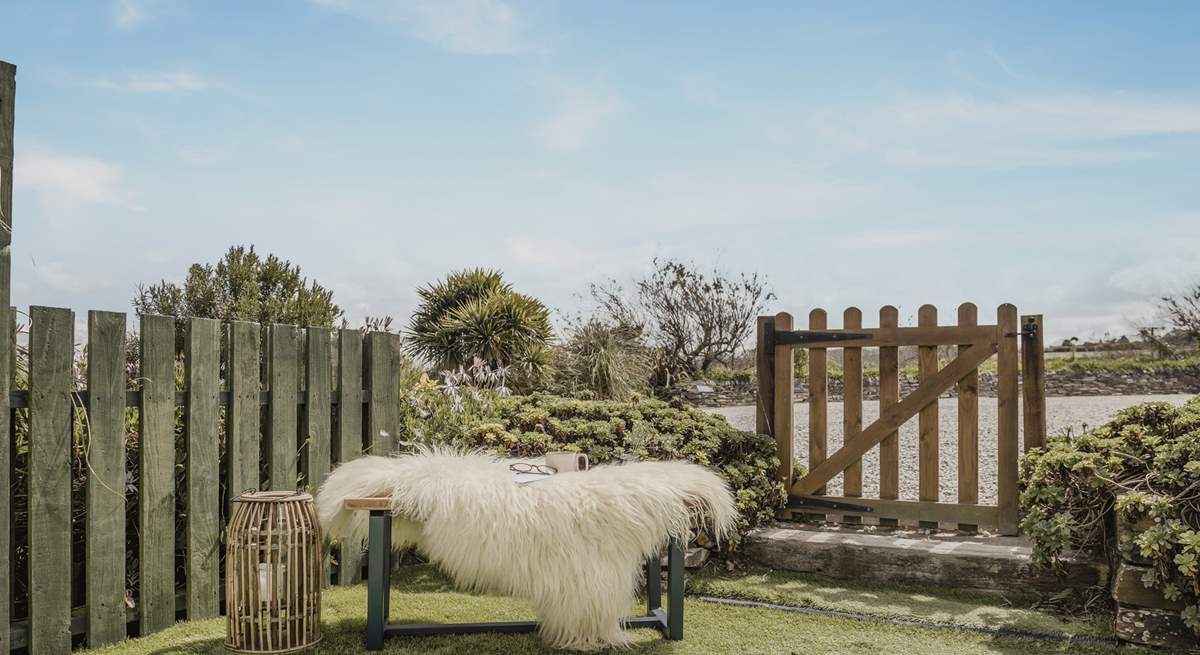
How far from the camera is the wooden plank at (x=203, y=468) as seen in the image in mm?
3680

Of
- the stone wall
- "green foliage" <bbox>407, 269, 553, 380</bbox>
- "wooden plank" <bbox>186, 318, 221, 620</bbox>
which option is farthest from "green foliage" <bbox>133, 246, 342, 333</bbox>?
"wooden plank" <bbox>186, 318, 221, 620</bbox>

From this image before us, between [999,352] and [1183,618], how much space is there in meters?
1.99

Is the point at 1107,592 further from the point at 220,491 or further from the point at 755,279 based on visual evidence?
the point at 755,279

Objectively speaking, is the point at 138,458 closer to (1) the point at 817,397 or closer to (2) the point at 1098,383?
(1) the point at 817,397

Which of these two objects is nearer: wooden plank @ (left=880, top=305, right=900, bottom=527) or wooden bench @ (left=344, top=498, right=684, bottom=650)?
wooden bench @ (left=344, top=498, right=684, bottom=650)

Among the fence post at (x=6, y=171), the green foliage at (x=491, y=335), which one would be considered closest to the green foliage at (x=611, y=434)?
the fence post at (x=6, y=171)

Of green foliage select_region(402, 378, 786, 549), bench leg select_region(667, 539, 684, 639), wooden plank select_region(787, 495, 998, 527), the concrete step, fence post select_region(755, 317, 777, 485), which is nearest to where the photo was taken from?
bench leg select_region(667, 539, 684, 639)

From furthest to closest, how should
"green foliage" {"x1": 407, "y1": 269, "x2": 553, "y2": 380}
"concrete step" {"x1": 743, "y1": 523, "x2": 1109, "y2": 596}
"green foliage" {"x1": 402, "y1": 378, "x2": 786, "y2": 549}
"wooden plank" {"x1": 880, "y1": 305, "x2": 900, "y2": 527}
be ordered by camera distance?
1. "green foliage" {"x1": 407, "y1": 269, "x2": 553, "y2": 380}
2. "wooden plank" {"x1": 880, "y1": 305, "x2": 900, "y2": 527}
3. "green foliage" {"x1": 402, "y1": 378, "x2": 786, "y2": 549}
4. "concrete step" {"x1": 743, "y1": 523, "x2": 1109, "y2": 596}

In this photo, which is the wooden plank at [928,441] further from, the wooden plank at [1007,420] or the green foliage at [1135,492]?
the green foliage at [1135,492]

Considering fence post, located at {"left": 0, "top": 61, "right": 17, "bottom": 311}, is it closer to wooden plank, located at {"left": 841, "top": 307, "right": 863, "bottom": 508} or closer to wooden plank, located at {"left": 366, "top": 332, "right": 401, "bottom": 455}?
wooden plank, located at {"left": 366, "top": 332, "right": 401, "bottom": 455}

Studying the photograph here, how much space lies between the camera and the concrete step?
13.9 ft

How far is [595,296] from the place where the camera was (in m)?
13.7

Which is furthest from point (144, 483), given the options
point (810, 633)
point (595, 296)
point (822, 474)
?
point (595, 296)

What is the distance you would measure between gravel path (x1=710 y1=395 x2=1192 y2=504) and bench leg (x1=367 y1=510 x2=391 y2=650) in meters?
3.46
